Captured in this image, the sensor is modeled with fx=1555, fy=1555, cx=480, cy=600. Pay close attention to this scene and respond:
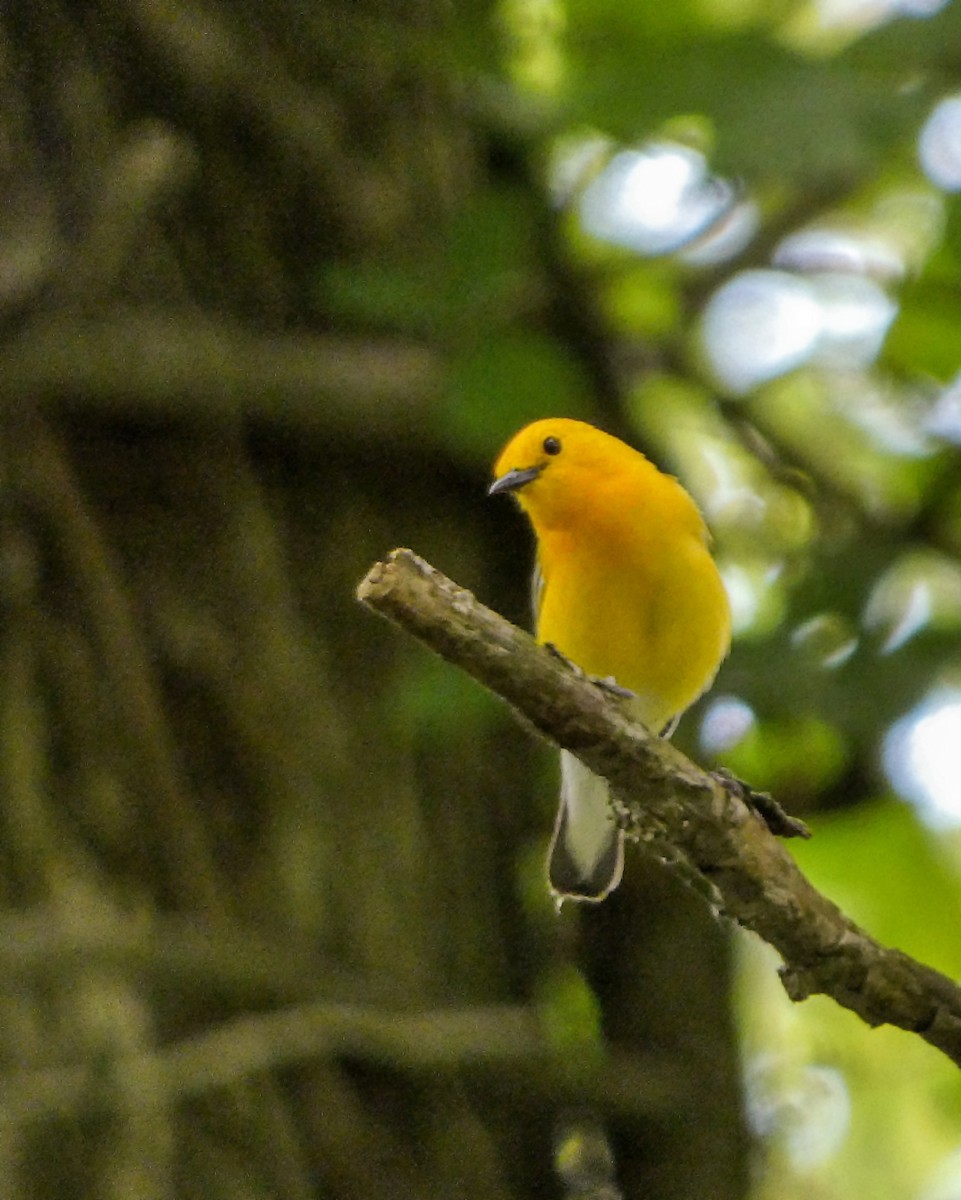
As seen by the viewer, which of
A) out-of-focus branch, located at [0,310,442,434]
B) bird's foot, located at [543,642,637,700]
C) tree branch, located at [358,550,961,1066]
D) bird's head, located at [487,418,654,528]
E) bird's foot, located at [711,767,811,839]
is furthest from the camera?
out-of-focus branch, located at [0,310,442,434]

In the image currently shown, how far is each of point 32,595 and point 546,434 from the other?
1.48m

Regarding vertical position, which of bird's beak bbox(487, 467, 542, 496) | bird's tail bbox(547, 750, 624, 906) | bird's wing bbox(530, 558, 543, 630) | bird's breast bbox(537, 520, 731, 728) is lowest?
bird's tail bbox(547, 750, 624, 906)

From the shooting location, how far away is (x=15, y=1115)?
371 centimetres

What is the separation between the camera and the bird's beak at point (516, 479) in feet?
14.0

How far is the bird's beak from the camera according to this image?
4.25 metres

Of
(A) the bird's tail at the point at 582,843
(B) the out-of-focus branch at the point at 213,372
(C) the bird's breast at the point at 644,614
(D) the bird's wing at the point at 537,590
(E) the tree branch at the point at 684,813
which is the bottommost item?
(E) the tree branch at the point at 684,813

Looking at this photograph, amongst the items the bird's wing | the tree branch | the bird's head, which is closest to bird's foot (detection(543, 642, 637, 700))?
the tree branch

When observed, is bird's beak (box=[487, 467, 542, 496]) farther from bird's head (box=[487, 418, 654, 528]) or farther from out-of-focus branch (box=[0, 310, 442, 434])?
out-of-focus branch (box=[0, 310, 442, 434])

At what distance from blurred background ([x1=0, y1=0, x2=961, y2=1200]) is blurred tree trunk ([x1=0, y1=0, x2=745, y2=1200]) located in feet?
0.04

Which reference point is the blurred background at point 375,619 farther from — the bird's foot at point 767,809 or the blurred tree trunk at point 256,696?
the bird's foot at point 767,809

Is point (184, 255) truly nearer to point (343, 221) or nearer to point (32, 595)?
point (343, 221)

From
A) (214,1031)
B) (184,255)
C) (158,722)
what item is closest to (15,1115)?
(214,1031)

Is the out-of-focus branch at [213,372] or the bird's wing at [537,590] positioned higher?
the out-of-focus branch at [213,372]

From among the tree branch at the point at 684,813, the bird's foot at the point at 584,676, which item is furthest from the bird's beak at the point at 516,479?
the bird's foot at the point at 584,676
